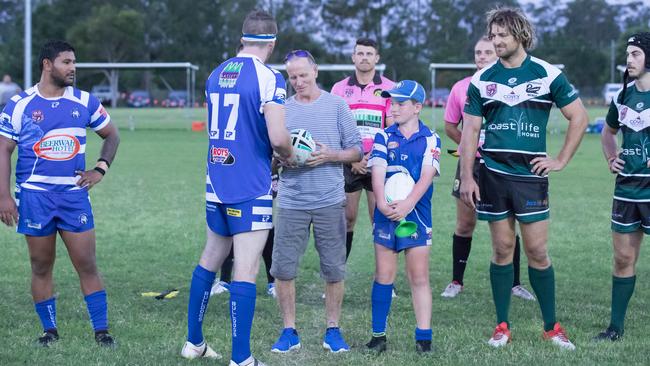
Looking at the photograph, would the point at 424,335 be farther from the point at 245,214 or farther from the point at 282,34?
the point at 282,34

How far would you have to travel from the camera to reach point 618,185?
6.33 m

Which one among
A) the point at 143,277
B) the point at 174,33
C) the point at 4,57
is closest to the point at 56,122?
the point at 143,277

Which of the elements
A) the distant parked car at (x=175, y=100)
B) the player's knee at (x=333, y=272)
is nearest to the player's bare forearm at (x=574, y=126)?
the player's knee at (x=333, y=272)

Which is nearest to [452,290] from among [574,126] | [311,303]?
[311,303]

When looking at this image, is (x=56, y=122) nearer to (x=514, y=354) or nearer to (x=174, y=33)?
(x=514, y=354)

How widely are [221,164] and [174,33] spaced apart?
261ft

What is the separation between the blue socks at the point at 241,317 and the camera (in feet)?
17.3

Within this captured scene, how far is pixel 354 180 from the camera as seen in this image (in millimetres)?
7566

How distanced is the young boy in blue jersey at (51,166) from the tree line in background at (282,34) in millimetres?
65447

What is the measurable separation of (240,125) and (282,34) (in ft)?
237

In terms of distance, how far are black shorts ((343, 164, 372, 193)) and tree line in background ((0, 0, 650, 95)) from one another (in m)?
63.5

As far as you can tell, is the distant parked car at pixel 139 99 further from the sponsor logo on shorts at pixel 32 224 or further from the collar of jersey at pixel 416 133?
the collar of jersey at pixel 416 133

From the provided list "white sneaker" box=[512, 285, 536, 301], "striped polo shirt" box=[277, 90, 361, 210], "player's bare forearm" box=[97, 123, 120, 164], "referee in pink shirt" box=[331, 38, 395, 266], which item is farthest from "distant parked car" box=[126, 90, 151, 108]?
"striped polo shirt" box=[277, 90, 361, 210]

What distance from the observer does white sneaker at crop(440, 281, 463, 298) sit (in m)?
7.71
